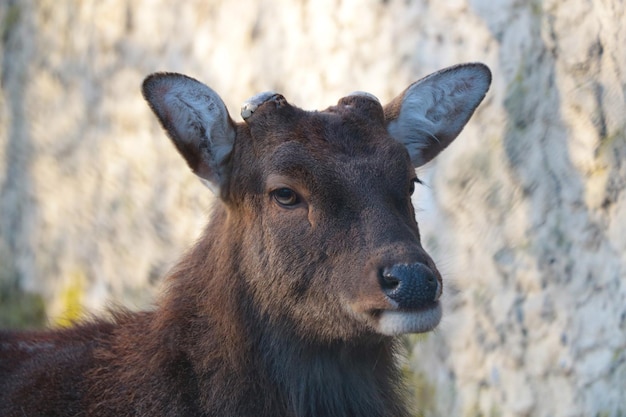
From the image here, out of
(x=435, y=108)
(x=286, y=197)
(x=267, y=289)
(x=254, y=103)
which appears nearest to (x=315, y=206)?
(x=286, y=197)

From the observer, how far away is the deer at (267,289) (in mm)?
5332

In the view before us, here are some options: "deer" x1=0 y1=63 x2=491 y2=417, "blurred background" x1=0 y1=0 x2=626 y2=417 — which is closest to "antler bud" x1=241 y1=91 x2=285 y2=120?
"deer" x1=0 y1=63 x2=491 y2=417

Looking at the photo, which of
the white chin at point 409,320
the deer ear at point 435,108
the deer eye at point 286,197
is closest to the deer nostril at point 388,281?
the white chin at point 409,320

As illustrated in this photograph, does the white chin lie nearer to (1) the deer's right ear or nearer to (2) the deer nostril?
(2) the deer nostril

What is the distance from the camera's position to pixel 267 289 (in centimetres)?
549

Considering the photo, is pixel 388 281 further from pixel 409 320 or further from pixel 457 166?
pixel 457 166

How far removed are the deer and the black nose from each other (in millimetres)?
91

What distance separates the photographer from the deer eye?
548 centimetres

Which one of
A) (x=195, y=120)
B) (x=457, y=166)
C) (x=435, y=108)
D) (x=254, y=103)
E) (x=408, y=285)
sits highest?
(x=457, y=166)

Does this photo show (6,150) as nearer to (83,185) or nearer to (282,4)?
(83,185)

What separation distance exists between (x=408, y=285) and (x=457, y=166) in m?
3.64

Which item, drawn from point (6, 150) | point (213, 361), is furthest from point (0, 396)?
point (6, 150)

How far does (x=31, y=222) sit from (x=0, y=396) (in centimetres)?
598

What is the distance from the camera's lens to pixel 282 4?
9461 millimetres
